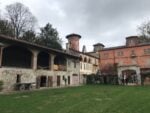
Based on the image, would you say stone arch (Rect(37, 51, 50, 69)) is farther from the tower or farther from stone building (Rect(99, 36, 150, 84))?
the tower

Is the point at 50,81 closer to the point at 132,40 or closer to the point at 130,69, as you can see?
the point at 130,69

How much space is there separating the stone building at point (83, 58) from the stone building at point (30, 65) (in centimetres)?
594

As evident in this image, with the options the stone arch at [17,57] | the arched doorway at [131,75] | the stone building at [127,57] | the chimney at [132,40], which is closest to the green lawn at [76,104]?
the stone arch at [17,57]

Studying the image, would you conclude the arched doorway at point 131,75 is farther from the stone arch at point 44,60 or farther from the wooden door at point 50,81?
the stone arch at point 44,60

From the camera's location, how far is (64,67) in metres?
35.8

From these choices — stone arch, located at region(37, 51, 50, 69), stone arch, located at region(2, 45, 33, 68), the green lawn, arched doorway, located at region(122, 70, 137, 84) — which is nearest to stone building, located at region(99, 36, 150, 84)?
arched doorway, located at region(122, 70, 137, 84)

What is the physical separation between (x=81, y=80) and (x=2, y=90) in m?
21.7

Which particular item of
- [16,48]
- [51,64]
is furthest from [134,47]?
[16,48]

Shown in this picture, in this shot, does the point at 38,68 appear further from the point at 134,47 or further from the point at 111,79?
the point at 134,47

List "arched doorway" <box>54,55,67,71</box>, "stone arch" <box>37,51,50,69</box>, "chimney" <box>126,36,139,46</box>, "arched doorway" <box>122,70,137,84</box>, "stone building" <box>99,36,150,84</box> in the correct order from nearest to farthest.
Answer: "stone arch" <box>37,51,50,69</box>
"arched doorway" <box>54,55,67,71</box>
"arched doorway" <box>122,70,137,84</box>
"stone building" <box>99,36,150,84</box>
"chimney" <box>126,36,139,46</box>

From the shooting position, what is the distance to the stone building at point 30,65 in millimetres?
23683

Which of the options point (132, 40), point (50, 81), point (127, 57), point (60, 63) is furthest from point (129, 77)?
point (50, 81)

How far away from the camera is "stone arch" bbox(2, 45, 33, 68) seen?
24.8m

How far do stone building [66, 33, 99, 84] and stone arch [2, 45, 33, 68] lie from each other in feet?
54.1
